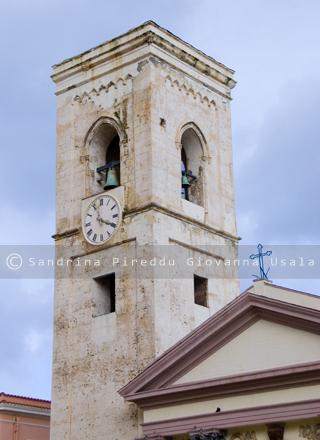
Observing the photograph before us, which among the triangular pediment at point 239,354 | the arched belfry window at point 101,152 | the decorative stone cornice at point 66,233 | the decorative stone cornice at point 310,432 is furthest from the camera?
the arched belfry window at point 101,152

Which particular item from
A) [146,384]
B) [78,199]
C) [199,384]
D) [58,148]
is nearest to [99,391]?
[146,384]

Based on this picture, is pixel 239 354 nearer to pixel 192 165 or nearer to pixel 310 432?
pixel 310 432

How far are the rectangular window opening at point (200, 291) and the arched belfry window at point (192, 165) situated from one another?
2.30 metres

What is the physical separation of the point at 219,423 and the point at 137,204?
22.5ft

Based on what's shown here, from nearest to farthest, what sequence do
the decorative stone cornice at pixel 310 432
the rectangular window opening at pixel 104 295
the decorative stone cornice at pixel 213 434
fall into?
the decorative stone cornice at pixel 310 432
the decorative stone cornice at pixel 213 434
the rectangular window opening at pixel 104 295

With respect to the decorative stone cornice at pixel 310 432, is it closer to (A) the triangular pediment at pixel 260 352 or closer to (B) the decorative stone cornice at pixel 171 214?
(A) the triangular pediment at pixel 260 352

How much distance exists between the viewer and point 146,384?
21359 mm

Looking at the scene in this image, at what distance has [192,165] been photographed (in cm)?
2658

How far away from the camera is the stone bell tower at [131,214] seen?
23.2 meters

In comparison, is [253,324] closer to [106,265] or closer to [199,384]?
[199,384]

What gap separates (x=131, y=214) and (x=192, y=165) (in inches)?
131

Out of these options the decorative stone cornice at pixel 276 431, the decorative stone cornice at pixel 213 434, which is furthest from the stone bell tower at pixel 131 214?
the decorative stone cornice at pixel 276 431

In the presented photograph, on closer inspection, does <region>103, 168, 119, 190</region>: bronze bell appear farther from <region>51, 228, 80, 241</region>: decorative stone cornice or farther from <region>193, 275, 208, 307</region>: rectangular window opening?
<region>193, 275, 208, 307</region>: rectangular window opening

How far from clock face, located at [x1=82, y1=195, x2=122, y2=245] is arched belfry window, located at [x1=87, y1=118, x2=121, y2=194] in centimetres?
71
